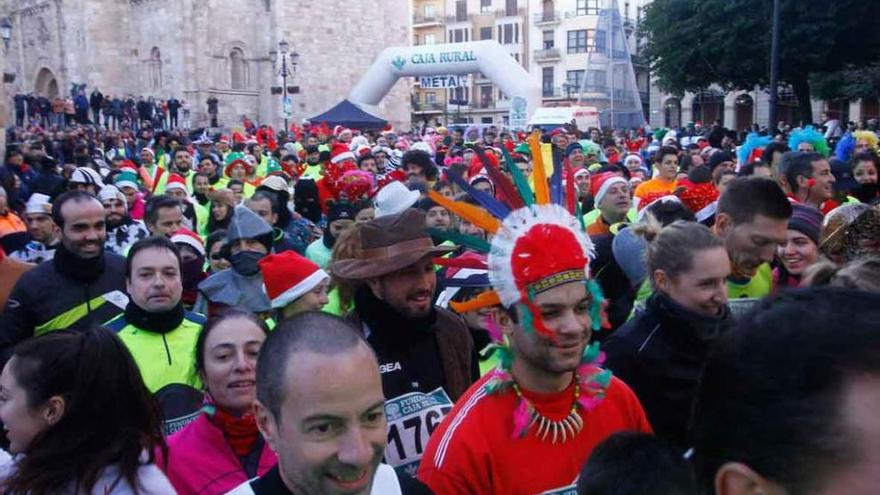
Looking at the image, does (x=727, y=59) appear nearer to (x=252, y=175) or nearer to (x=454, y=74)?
(x=454, y=74)

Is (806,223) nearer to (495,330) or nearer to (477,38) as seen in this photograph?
(495,330)

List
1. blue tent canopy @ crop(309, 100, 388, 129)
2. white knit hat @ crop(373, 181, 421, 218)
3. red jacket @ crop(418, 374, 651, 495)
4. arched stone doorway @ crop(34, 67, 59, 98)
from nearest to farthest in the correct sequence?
red jacket @ crop(418, 374, 651, 495) < white knit hat @ crop(373, 181, 421, 218) < blue tent canopy @ crop(309, 100, 388, 129) < arched stone doorway @ crop(34, 67, 59, 98)

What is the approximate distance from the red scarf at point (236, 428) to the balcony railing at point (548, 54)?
6520 cm

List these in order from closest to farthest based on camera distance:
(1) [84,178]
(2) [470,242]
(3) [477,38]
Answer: (2) [470,242] < (1) [84,178] < (3) [477,38]

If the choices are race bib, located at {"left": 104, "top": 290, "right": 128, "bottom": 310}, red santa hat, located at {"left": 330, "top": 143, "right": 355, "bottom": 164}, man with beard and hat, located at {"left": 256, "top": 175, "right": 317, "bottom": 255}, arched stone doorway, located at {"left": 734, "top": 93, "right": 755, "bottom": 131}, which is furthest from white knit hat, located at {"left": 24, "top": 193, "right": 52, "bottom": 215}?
arched stone doorway, located at {"left": 734, "top": 93, "right": 755, "bottom": 131}

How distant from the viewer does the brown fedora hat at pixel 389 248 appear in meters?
3.47

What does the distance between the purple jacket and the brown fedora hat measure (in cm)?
86

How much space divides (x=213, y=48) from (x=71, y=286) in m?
35.8

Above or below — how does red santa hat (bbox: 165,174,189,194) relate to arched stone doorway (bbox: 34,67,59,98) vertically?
below

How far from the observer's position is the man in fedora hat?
10.6 ft

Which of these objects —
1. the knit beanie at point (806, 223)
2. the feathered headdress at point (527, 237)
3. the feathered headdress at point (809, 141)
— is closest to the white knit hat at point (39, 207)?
the feathered headdress at point (527, 237)

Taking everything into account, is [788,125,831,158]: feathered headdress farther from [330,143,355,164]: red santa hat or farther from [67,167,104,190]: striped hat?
[67,167,104,190]: striped hat

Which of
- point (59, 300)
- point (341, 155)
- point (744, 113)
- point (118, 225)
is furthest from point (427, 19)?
point (59, 300)

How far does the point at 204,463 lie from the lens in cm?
288
